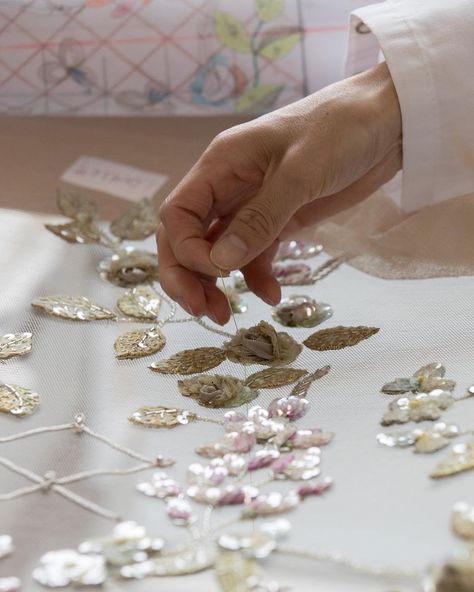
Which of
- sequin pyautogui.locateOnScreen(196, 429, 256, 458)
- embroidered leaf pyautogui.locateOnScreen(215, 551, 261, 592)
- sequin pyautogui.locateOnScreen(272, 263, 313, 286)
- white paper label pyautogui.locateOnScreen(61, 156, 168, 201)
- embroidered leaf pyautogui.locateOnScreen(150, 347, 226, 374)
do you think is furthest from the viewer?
white paper label pyautogui.locateOnScreen(61, 156, 168, 201)

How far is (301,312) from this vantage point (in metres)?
0.74

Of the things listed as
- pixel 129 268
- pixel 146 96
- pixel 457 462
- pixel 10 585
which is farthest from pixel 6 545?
pixel 146 96

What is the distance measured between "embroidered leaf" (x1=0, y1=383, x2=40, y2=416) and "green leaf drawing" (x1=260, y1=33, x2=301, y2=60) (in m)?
0.51

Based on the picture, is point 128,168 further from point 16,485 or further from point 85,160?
point 16,485

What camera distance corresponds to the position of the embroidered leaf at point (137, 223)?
2.86ft

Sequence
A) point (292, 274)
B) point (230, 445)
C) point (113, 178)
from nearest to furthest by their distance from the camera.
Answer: point (230, 445) → point (292, 274) → point (113, 178)

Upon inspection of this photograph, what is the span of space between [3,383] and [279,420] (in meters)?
0.19

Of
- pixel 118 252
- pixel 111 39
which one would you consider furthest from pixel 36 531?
pixel 111 39

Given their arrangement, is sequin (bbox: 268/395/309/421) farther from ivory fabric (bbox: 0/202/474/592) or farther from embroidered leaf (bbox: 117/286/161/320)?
embroidered leaf (bbox: 117/286/161/320)

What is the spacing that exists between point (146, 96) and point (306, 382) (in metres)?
0.49

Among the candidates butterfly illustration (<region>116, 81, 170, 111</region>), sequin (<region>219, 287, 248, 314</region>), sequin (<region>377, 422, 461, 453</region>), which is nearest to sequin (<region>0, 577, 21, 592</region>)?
sequin (<region>377, 422, 461, 453</region>)

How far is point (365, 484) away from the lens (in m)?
0.53

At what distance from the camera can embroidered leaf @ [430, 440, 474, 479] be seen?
0.53 metres

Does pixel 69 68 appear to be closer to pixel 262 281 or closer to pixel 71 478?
pixel 262 281
